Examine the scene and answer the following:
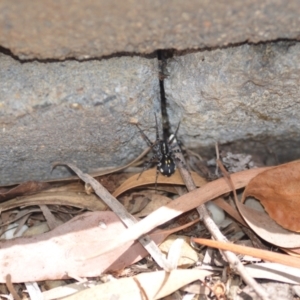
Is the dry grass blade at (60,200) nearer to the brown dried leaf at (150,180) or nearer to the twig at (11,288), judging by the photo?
the brown dried leaf at (150,180)

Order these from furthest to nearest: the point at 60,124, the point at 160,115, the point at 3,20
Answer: the point at 160,115
the point at 60,124
the point at 3,20

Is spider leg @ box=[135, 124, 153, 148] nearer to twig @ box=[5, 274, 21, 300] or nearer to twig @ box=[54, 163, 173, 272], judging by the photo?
twig @ box=[54, 163, 173, 272]

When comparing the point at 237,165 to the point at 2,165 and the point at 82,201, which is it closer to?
the point at 82,201

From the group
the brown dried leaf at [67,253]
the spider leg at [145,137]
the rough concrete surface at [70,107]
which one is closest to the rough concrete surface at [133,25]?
the rough concrete surface at [70,107]

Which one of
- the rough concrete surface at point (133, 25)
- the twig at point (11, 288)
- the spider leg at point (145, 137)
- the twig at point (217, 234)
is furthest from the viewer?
the spider leg at point (145, 137)

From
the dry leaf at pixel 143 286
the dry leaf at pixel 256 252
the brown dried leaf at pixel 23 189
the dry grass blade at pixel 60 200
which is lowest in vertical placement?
the dry leaf at pixel 143 286

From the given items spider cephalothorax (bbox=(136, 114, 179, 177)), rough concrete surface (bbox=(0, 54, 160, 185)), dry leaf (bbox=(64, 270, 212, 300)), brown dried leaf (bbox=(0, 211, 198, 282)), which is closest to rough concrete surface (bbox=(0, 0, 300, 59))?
rough concrete surface (bbox=(0, 54, 160, 185))

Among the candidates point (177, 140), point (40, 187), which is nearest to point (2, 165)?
point (40, 187)
